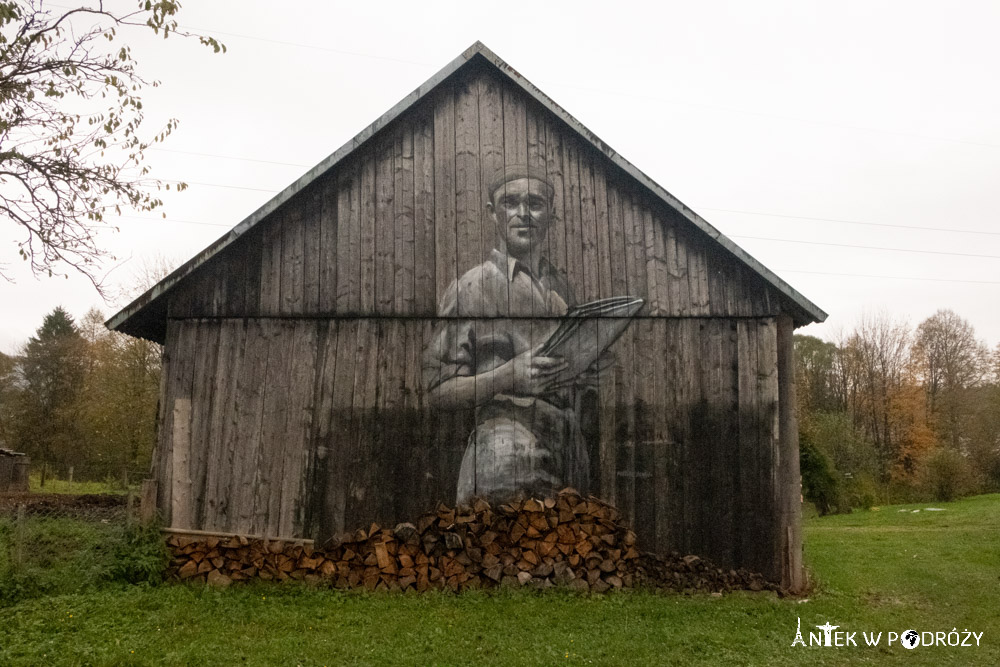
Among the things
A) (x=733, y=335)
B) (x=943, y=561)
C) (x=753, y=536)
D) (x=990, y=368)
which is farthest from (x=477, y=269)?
(x=990, y=368)

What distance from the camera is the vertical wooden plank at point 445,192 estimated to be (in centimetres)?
940

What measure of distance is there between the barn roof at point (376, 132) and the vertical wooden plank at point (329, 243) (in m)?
0.27

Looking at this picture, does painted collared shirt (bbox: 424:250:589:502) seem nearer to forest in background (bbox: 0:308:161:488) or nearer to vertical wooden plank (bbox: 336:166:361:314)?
vertical wooden plank (bbox: 336:166:361:314)

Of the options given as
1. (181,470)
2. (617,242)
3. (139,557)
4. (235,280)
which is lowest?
(139,557)

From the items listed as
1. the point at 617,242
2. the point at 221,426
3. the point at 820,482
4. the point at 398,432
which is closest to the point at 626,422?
the point at 617,242

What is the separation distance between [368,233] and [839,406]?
37272 millimetres

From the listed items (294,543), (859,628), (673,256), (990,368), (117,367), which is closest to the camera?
(859,628)

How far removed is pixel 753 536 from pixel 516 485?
3.03 m

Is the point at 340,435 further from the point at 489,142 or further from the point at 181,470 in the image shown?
the point at 489,142

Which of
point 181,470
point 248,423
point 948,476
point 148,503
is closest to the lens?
point 148,503

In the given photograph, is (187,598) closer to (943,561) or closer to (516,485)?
(516,485)

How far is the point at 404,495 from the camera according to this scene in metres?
9.06

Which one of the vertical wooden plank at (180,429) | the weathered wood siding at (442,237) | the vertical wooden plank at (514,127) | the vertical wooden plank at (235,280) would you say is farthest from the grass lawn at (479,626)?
the vertical wooden plank at (514,127)

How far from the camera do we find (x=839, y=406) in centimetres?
4006
